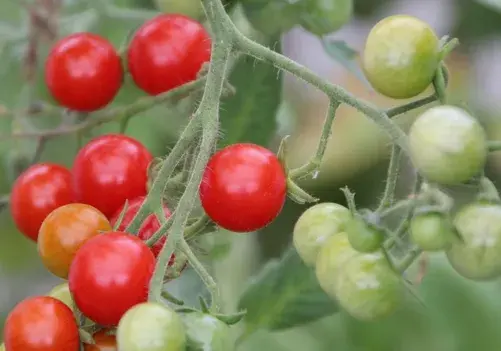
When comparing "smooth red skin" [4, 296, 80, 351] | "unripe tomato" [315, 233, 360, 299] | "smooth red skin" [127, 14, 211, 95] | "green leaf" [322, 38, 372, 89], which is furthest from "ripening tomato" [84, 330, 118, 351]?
"green leaf" [322, 38, 372, 89]

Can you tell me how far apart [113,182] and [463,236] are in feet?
0.77

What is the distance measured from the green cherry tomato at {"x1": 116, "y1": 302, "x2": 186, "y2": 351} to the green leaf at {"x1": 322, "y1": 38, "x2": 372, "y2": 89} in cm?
40

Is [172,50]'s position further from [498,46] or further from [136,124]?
[498,46]

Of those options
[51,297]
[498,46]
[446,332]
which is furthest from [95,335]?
[498,46]

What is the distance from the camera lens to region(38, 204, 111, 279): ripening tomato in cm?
49

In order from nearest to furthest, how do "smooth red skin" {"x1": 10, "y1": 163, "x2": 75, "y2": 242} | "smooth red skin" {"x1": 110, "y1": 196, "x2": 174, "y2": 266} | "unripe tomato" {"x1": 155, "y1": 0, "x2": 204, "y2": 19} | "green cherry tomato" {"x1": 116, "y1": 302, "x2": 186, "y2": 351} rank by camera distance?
"green cherry tomato" {"x1": 116, "y1": 302, "x2": 186, "y2": 351} → "smooth red skin" {"x1": 110, "y1": 196, "x2": 174, "y2": 266} → "smooth red skin" {"x1": 10, "y1": 163, "x2": 75, "y2": 242} → "unripe tomato" {"x1": 155, "y1": 0, "x2": 204, "y2": 19}

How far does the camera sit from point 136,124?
3.07ft

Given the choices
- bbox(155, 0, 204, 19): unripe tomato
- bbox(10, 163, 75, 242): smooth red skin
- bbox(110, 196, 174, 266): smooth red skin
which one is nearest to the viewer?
bbox(110, 196, 174, 266): smooth red skin

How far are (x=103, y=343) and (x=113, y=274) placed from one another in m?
0.05

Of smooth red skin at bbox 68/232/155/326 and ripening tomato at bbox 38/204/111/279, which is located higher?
smooth red skin at bbox 68/232/155/326

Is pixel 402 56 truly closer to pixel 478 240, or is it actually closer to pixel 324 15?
pixel 478 240

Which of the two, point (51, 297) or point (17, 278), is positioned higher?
point (51, 297)

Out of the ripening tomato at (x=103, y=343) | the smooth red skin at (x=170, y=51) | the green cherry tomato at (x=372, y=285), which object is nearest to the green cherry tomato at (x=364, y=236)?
the green cherry tomato at (x=372, y=285)

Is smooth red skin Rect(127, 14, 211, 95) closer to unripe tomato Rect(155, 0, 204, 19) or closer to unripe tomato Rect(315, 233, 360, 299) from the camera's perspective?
unripe tomato Rect(155, 0, 204, 19)
